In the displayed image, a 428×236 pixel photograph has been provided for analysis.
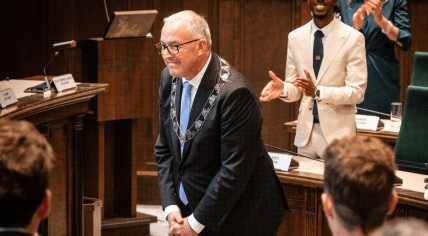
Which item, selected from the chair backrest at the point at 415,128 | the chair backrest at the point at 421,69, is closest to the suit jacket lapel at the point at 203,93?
the chair backrest at the point at 415,128

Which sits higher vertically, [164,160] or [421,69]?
[421,69]

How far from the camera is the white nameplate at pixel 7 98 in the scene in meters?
2.27

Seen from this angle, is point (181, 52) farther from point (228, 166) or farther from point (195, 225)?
point (195, 225)

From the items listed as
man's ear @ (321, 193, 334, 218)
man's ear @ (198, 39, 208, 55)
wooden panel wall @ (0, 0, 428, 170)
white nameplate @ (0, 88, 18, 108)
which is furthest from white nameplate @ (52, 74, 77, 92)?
man's ear @ (321, 193, 334, 218)

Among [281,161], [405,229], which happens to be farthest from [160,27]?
[405,229]

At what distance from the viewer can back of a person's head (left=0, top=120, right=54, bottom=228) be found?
1.04 meters

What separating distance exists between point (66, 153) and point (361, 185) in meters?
2.11

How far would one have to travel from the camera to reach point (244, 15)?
15.9ft

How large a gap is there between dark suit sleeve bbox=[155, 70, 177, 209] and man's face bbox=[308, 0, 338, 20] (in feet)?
3.39

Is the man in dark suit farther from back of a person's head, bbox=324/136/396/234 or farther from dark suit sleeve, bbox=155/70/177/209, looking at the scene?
back of a person's head, bbox=324/136/396/234

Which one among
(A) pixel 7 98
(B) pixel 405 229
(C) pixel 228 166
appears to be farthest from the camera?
(A) pixel 7 98

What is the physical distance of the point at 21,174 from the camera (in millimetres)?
1044

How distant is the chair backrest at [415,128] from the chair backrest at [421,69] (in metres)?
0.80

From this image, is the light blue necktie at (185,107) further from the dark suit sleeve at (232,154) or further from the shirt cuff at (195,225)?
the shirt cuff at (195,225)
